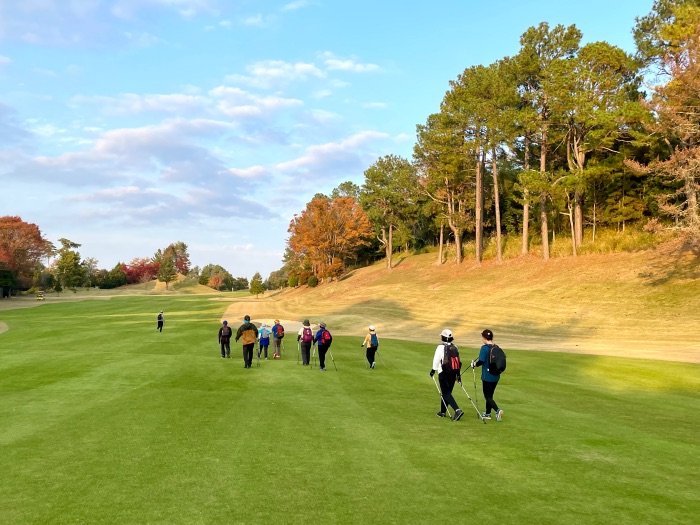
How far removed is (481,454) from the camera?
27.8 ft

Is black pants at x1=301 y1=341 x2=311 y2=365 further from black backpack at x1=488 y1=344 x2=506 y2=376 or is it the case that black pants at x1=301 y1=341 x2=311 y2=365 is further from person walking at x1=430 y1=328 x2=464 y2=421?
black backpack at x1=488 y1=344 x2=506 y2=376

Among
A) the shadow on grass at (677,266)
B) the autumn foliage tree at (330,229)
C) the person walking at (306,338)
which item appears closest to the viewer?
the person walking at (306,338)

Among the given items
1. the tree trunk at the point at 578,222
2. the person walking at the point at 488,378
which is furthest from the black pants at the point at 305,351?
the tree trunk at the point at 578,222

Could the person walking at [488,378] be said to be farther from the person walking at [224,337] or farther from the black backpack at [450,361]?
the person walking at [224,337]

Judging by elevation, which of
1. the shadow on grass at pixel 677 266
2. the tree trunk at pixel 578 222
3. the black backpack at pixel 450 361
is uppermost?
the tree trunk at pixel 578 222

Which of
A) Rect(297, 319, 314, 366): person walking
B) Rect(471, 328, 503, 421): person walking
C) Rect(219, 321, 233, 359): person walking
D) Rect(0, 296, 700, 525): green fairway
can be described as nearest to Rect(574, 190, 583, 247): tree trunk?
Rect(0, 296, 700, 525): green fairway

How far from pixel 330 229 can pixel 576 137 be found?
46.3 meters

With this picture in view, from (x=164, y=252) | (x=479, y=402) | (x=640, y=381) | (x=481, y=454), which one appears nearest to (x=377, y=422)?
(x=481, y=454)

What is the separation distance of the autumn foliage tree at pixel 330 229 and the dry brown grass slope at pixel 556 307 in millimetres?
25203

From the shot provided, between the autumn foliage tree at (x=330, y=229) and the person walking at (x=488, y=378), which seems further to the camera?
the autumn foliage tree at (x=330, y=229)

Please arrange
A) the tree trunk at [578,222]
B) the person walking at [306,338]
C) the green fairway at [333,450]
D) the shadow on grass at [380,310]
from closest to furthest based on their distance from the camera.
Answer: the green fairway at [333,450], the person walking at [306,338], the shadow on grass at [380,310], the tree trunk at [578,222]

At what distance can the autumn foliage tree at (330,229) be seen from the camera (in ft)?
275

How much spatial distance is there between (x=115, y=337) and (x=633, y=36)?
60.6 m

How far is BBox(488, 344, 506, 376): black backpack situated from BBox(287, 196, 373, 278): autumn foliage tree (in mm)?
72208
